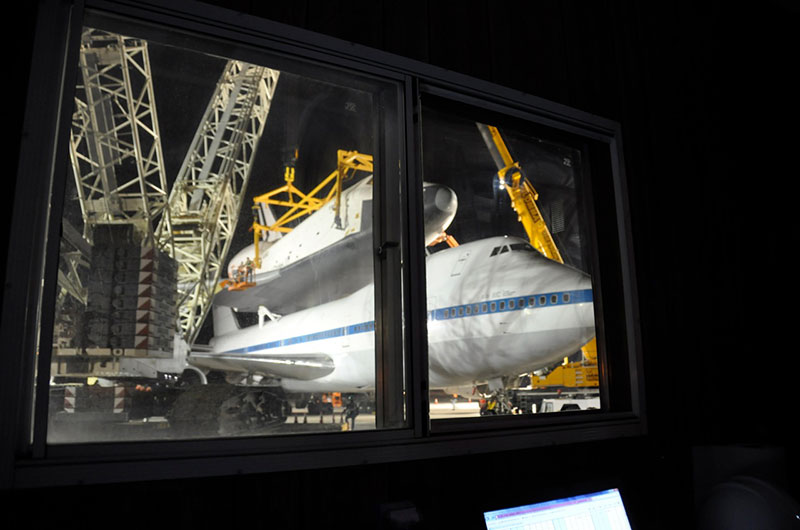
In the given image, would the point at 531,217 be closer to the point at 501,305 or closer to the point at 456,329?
the point at 456,329

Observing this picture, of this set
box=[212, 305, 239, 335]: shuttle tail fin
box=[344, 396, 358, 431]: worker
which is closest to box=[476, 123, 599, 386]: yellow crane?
box=[344, 396, 358, 431]: worker

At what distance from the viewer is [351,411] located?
52.7 inches

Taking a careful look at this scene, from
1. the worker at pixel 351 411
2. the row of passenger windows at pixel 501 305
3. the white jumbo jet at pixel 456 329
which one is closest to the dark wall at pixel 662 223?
the worker at pixel 351 411

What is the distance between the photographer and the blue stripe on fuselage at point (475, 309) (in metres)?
1.32

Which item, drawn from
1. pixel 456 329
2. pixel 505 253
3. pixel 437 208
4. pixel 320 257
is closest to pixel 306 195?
pixel 320 257

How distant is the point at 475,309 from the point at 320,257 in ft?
2.87

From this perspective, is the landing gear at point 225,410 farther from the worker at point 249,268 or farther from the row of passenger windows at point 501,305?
the row of passenger windows at point 501,305

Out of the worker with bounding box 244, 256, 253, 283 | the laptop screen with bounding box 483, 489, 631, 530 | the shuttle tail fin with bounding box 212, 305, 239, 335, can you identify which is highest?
the worker with bounding box 244, 256, 253, 283

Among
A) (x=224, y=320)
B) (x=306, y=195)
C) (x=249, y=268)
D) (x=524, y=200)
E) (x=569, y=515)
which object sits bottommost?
(x=569, y=515)

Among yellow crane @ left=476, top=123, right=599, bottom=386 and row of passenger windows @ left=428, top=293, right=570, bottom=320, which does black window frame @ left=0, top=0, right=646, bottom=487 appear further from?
row of passenger windows @ left=428, top=293, right=570, bottom=320

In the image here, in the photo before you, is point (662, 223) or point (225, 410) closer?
point (225, 410)

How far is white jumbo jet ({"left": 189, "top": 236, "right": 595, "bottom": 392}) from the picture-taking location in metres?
1.31

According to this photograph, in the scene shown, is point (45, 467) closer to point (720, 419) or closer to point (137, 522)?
point (137, 522)

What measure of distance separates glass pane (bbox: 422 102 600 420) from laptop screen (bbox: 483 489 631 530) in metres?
0.36
